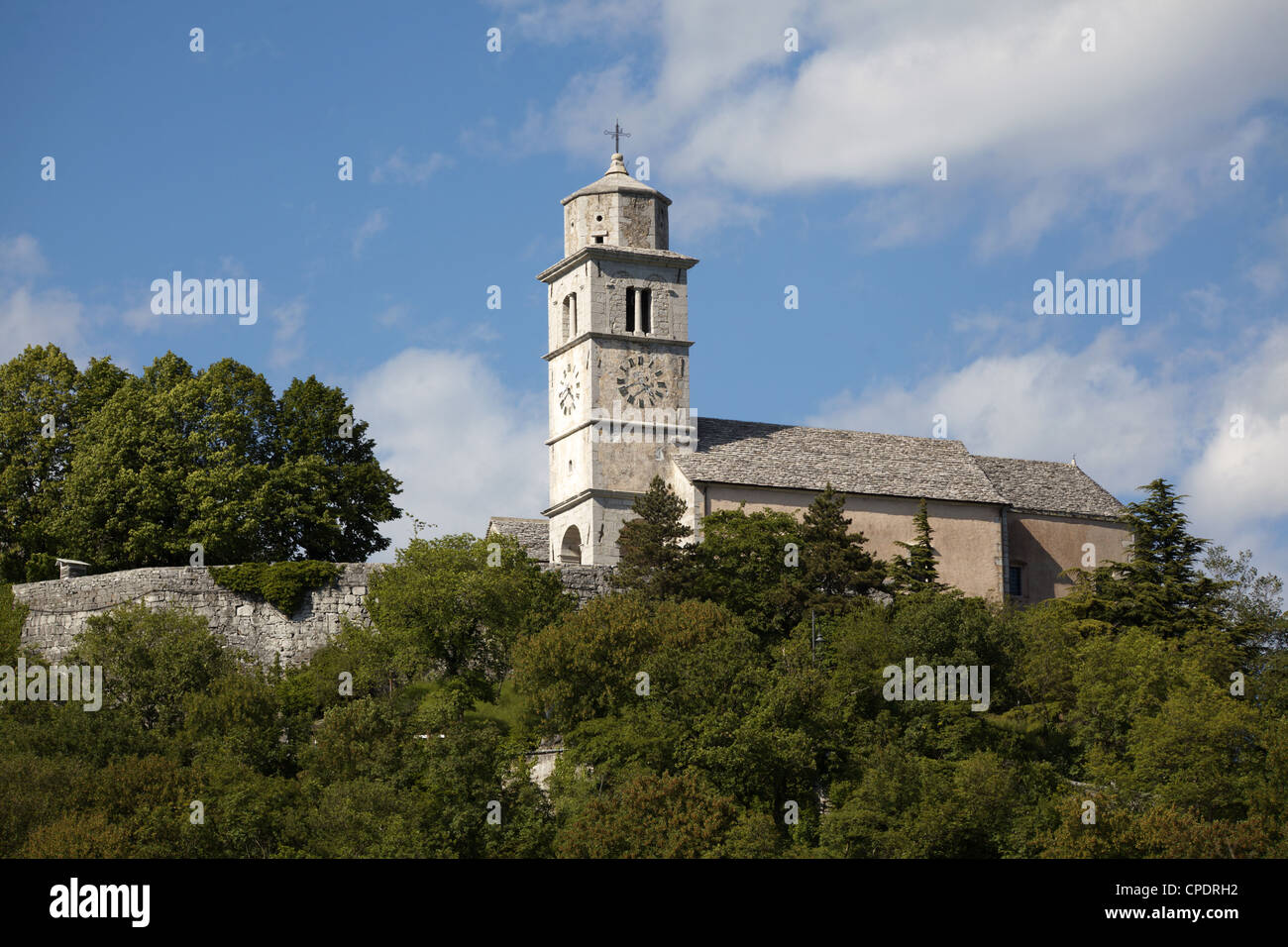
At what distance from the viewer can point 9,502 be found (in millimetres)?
67438

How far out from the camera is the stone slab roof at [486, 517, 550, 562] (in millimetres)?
71000

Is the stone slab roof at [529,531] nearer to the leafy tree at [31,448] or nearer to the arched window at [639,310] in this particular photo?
the arched window at [639,310]

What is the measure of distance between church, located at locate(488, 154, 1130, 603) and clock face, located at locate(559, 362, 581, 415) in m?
0.07

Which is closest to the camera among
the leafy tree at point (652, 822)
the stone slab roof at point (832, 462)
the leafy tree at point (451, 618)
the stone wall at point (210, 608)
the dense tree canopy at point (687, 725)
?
the leafy tree at point (652, 822)

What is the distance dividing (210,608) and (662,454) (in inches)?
628

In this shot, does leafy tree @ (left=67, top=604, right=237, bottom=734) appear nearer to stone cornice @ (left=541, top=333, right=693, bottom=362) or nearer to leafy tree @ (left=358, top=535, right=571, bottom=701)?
leafy tree @ (left=358, top=535, right=571, bottom=701)

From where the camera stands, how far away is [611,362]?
227 feet

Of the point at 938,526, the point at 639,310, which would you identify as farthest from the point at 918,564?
the point at 639,310

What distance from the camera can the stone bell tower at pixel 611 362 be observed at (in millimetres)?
67938

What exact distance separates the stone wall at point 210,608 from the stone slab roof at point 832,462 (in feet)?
40.9

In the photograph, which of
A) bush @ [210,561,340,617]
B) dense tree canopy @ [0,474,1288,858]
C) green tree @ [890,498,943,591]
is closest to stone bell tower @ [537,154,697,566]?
dense tree canopy @ [0,474,1288,858]

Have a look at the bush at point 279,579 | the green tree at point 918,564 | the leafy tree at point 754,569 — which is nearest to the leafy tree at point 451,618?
the bush at point 279,579

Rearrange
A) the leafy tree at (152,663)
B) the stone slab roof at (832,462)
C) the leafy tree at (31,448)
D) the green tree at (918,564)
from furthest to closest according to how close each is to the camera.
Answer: the stone slab roof at (832,462), the leafy tree at (31,448), the green tree at (918,564), the leafy tree at (152,663)
